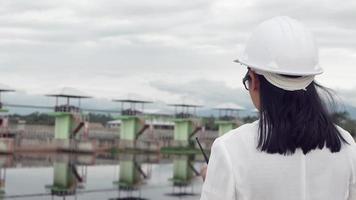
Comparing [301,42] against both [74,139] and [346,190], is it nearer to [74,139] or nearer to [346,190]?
[346,190]

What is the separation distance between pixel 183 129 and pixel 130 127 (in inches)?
119

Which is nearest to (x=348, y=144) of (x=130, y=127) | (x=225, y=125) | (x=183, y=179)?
(x=183, y=179)

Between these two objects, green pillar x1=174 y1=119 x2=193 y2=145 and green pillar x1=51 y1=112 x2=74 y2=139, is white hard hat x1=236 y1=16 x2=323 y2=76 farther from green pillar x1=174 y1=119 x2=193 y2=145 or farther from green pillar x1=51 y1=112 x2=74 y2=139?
green pillar x1=174 y1=119 x2=193 y2=145

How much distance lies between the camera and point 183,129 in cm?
2670

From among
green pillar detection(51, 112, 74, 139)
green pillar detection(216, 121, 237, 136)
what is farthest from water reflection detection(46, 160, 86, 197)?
green pillar detection(216, 121, 237, 136)

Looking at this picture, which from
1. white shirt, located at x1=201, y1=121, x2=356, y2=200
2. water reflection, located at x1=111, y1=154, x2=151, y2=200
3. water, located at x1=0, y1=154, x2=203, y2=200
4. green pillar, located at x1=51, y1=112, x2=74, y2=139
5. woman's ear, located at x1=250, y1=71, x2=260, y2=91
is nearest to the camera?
white shirt, located at x1=201, y1=121, x2=356, y2=200

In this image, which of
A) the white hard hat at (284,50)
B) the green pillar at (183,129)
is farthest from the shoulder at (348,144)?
the green pillar at (183,129)

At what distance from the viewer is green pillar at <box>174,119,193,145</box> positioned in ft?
87.2

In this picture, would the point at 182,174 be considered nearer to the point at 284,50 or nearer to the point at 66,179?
the point at 66,179

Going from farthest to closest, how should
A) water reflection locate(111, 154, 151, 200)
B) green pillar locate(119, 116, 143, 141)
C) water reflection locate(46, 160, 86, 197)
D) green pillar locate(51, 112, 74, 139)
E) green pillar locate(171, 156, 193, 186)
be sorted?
1. green pillar locate(119, 116, 143, 141)
2. green pillar locate(51, 112, 74, 139)
3. green pillar locate(171, 156, 193, 186)
4. water reflection locate(46, 160, 86, 197)
5. water reflection locate(111, 154, 151, 200)

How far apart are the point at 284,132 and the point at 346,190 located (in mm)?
172

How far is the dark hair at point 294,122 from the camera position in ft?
3.46

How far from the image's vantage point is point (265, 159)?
103cm

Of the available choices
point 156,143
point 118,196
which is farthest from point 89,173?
point 156,143
